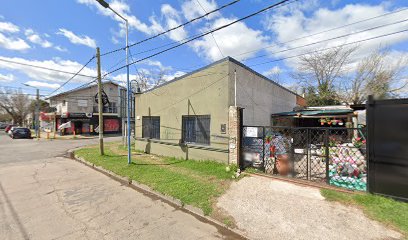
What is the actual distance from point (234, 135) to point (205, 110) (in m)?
1.95

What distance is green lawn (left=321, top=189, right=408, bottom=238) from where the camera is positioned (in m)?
3.90

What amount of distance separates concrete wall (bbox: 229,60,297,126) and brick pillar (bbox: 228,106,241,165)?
2.51 ft

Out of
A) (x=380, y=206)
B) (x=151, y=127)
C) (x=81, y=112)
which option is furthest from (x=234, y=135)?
(x=81, y=112)

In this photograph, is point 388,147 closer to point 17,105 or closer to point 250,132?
point 250,132

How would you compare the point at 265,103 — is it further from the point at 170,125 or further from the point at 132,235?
the point at 132,235

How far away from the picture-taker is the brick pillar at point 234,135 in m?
7.41

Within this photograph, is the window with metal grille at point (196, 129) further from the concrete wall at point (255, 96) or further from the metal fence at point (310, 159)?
the metal fence at point (310, 159)

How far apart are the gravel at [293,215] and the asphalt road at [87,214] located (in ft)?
2.51

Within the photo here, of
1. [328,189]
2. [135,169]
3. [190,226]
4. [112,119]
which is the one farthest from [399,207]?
[112,119]

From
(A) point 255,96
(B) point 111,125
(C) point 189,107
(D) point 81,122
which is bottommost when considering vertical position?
(B) point 111,125

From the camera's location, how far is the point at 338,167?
625 centimetres

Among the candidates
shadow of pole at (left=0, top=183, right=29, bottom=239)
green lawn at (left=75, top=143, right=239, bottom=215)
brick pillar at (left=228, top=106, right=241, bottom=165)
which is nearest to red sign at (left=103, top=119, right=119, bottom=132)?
green lawn at (left=75, top=143, right=239, bottom=215)

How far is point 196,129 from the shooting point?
9297 mm

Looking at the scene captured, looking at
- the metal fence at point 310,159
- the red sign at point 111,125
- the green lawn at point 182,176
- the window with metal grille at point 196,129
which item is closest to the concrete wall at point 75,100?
the red sign at point 111,125
